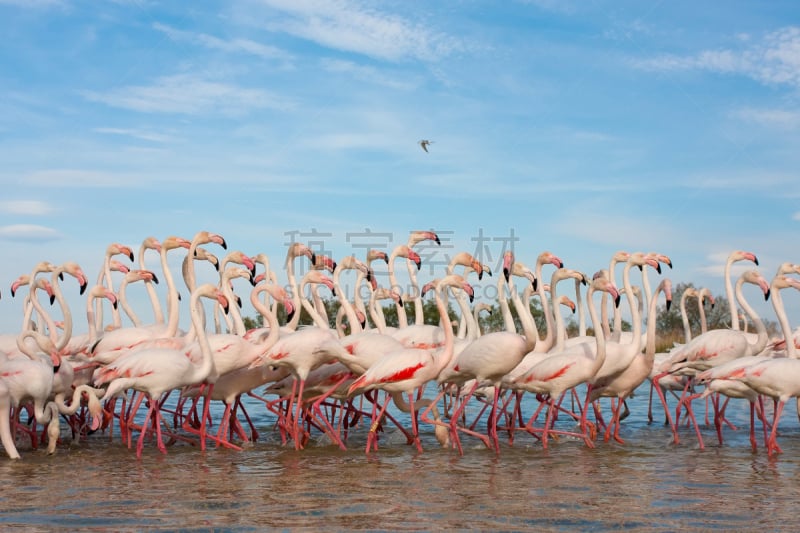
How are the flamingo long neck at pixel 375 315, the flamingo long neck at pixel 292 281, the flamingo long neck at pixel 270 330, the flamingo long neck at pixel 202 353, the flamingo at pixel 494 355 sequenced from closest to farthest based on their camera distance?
the flamingo at pixel 494 355
the flamingo long neck at pixel 202 353
the flamingo long neck at pixel 270 330
the flamingo long neck at pixel 292 281
the flamingo long neck at pixel 375 315

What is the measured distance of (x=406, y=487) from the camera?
777 cm

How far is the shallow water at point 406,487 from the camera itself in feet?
21.3

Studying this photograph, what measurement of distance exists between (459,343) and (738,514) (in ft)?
16.7

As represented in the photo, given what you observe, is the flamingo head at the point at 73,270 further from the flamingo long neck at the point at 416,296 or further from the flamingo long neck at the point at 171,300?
the flamingo long neck at the point at 416,296

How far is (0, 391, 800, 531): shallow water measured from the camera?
6.50m

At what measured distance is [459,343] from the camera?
37.3 feet

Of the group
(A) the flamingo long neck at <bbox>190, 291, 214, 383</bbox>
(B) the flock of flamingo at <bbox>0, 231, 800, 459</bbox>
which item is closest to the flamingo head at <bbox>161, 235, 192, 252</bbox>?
(B) the flock of flamingo at <bbox>0, 231, 800, 459</bbox>

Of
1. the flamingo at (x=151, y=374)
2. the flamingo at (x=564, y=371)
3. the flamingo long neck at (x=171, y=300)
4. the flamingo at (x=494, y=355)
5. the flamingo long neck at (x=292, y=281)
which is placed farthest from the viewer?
the flamingo long neck at (x=292, y=281)

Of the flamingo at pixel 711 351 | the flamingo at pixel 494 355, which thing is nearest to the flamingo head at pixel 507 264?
the flamingo at pixel 494 355

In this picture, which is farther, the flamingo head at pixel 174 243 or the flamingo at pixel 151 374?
the flamingo head at pixel 174 243

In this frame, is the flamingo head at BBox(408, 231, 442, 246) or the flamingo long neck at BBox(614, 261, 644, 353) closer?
the flamingo long neck at BBox(614, 261, 644, 353)

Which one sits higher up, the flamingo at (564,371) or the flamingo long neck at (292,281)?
the flamingo long neck at (292,281)

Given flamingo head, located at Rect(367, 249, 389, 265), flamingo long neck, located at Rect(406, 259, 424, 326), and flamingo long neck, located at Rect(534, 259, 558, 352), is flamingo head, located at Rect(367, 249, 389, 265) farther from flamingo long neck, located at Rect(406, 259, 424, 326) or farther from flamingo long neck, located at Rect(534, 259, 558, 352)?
flamingo long neck, located at Rect(534, 259, 558, 352)

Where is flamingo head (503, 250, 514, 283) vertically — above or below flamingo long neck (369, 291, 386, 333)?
above
